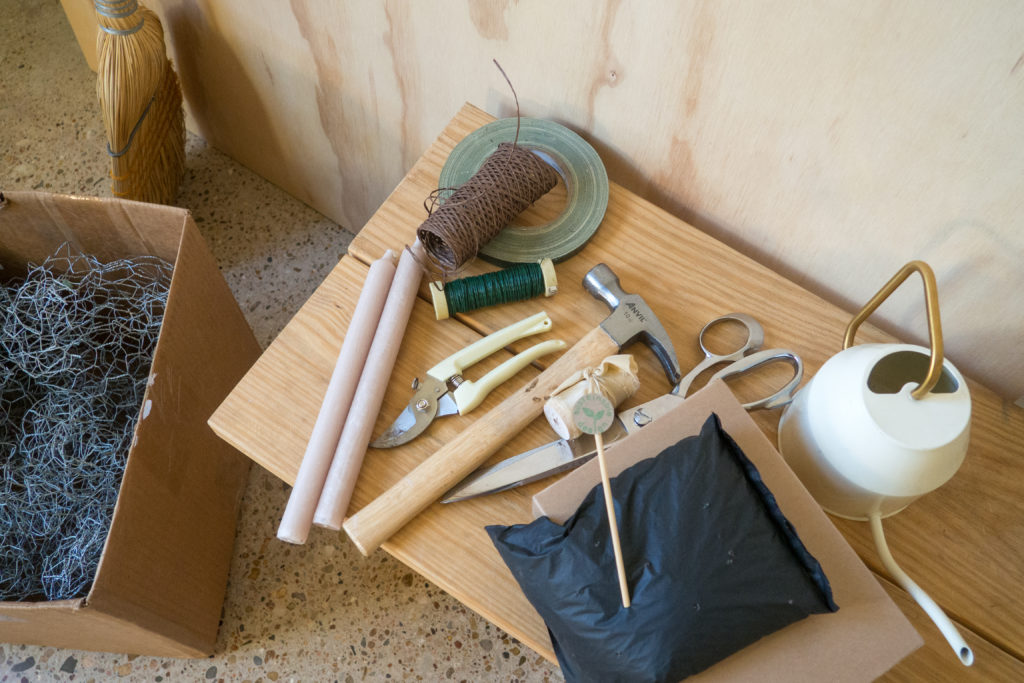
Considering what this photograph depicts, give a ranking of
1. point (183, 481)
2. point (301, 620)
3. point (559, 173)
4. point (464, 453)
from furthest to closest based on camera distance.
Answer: point (301, 620)
point (183, 481)
point (559, 173)
point (464, 453)

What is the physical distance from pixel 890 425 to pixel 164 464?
0.87 metres

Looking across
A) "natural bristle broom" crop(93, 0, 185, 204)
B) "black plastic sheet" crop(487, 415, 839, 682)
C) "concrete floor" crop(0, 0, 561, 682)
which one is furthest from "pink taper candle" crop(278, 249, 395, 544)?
"natural bristle broom" crop(93, 0, 185, 204)

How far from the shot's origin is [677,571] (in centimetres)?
53

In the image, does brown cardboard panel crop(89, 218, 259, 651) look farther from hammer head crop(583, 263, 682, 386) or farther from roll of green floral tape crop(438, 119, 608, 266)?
hammer head crop(583, 263, 682, 386)

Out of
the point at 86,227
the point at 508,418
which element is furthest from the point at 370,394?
Answer: the point at 86,227

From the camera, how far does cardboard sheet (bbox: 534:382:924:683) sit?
0.58 meters

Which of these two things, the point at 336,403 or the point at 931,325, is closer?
the point at 931,325

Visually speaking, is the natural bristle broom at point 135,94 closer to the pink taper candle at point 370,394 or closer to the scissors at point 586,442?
the pink taper candle at point 370,394

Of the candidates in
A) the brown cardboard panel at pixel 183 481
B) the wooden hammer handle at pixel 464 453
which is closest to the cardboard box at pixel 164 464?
the brown cardboard panel at pixel 183 481

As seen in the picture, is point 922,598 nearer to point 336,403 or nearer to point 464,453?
point 464,453

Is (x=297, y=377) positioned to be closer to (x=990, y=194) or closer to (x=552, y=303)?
(x=552, y=303)

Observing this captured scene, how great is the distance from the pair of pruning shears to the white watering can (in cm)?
28

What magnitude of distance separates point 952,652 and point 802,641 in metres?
0.19

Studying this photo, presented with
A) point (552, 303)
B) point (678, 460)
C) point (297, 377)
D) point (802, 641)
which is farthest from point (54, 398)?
point (802, 641)
